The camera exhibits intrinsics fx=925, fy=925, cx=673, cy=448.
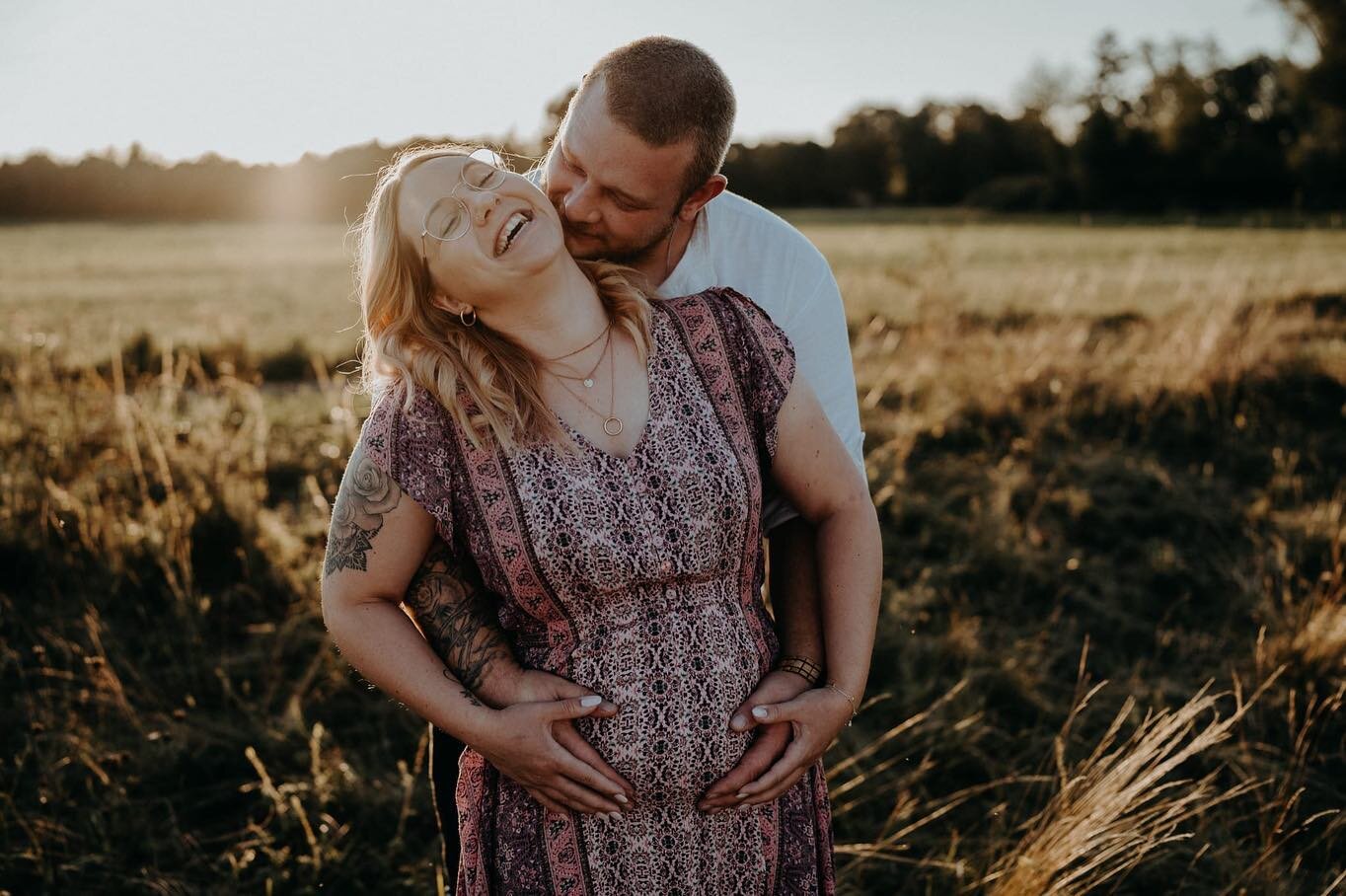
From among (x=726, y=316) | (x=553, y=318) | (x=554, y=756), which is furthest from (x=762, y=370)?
(x=554, y=756)

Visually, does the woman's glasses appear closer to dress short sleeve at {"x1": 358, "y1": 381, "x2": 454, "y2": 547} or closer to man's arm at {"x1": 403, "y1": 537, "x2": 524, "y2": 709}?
dress short sleeve at {"x1": 358, "y1": 381, "x2": 454, "y2": 547}

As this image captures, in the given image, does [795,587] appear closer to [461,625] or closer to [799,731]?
[799,731]

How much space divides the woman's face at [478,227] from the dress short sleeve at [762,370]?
1.43 ft

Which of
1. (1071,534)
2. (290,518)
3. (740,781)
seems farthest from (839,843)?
(290,518)

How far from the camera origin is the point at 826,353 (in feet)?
7.99

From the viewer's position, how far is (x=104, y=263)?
24062 millimetres

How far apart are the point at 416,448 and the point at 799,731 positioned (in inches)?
38.0

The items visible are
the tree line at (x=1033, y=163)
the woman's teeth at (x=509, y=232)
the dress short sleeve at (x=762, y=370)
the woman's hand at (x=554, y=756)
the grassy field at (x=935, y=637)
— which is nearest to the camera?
the woman's hand at (x=554, y=756)

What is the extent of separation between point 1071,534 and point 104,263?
85.2 feet

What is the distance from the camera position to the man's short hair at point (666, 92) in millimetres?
2270

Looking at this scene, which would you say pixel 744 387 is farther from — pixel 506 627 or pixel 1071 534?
pixel 1071 534

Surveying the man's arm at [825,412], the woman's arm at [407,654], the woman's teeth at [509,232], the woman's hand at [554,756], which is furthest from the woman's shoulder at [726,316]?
the woman's hand at [554,756]

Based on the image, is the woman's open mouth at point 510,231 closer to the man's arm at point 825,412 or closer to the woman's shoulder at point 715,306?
the woman's shoulder at point 715,306

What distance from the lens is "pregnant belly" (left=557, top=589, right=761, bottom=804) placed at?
5.91 feet
